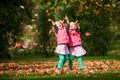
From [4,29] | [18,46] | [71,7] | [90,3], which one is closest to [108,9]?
[90,3]

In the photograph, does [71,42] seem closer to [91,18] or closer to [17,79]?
[17,79]

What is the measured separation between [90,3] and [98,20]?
20.9 m

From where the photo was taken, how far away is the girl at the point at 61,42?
2100cm

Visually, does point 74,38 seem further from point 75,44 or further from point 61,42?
point 61,42

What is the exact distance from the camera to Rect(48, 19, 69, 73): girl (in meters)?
21.0

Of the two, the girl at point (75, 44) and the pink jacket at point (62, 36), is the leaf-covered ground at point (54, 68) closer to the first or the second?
the girl at point (75, 44)

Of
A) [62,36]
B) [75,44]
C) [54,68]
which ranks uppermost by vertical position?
[62,36]

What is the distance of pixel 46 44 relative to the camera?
57.2 meters

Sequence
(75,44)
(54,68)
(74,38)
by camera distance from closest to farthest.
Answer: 1. (75,44)
2. (74,38)
3. (54,68)

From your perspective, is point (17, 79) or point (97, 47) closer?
point (17, 79)

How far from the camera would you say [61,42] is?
21250 mm

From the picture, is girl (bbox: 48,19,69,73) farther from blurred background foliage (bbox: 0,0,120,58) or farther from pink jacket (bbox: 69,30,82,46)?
blurred background foliage (bbox: 0,0,120,58)

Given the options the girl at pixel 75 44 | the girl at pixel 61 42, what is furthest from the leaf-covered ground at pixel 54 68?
the girl at pixel 75 44

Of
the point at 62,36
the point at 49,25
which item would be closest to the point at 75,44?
the point at 62,36
